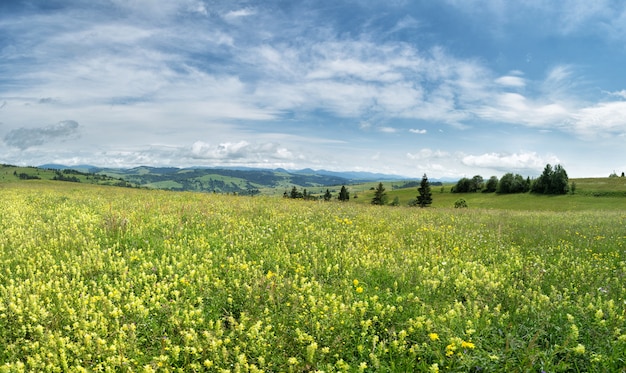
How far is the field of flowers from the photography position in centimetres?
393

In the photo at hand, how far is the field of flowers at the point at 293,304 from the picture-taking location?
393 centimetres

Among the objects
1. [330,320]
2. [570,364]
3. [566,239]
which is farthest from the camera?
[566,239]

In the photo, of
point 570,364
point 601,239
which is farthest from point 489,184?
point 570,364

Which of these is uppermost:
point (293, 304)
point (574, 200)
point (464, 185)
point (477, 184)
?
point (477, 184)

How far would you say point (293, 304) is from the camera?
16.4 feet

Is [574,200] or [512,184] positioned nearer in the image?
[574,200]

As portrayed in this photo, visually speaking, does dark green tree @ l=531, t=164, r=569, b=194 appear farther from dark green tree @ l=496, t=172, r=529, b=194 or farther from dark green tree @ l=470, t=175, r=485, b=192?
dark green tree @ l=470, t=175, r=485, b=192

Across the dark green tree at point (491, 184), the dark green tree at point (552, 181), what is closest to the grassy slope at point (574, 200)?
the dark green tree at point (552, 181)

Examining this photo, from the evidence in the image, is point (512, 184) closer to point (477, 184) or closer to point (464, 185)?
point (477, 184)

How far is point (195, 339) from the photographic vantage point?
13.3 feet

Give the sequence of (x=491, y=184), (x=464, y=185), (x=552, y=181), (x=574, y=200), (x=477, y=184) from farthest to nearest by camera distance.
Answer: (x=464, y=185), (x=477, y=184), (x=491, y=184), (x=552, y=181), (x=574, y=200)

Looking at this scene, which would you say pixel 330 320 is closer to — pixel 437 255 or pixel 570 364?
pixel 570 364

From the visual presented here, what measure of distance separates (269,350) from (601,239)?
39.8ft

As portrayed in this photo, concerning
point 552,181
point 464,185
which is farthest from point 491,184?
point 552,181
